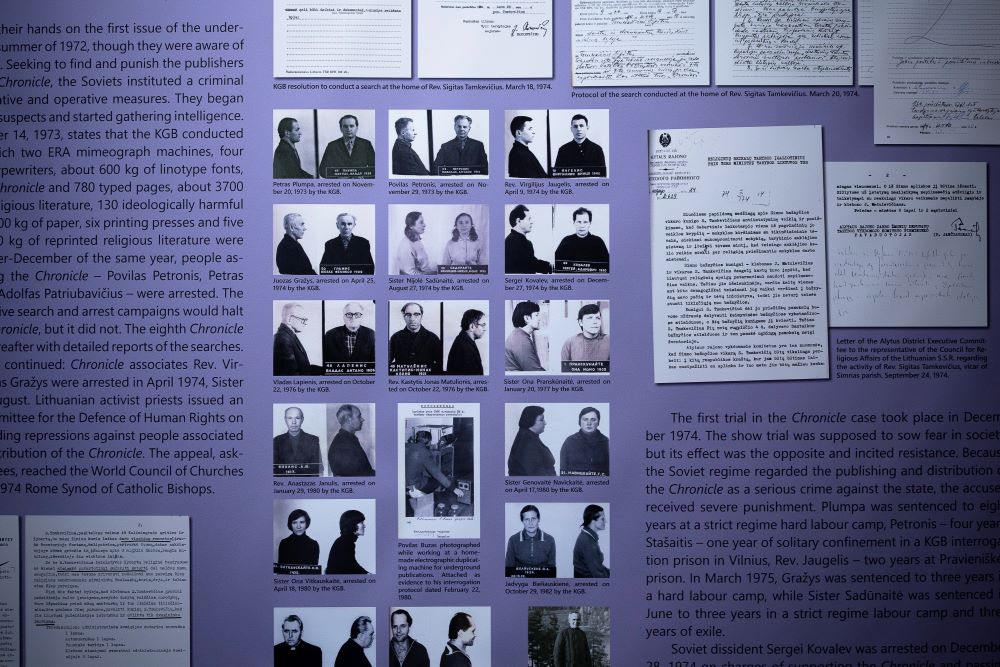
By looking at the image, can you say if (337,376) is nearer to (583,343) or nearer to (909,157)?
(583,343)

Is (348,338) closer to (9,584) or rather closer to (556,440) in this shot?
(556,440)

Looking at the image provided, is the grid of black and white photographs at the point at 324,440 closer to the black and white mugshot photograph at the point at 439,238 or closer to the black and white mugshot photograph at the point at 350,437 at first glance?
the black and white mugshot photograph at the point at 350,437

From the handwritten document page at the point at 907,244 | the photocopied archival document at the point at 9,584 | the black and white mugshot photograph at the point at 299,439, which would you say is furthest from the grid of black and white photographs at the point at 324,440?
the handwritten document page at the point at 907,244

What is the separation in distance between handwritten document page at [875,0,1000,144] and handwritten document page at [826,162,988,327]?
0.07m

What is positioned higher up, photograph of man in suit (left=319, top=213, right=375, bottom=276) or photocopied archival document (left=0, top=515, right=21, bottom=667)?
Result: photograph of man in suit (left=319, top=213, right=375, bottom=276)

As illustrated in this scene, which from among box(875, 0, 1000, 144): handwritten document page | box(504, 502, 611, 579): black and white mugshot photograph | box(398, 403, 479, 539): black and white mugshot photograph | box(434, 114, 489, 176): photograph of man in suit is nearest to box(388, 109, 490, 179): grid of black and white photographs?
box(434, 114, 489, 176): photograph of man in suit

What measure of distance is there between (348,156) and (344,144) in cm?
3

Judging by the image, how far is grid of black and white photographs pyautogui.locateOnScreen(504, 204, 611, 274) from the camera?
5.67 feet

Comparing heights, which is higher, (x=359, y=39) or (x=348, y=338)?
(x=359, y=39)

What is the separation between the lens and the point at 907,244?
174 centimetres

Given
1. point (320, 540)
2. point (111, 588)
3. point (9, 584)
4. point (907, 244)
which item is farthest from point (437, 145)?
point (9, 584)

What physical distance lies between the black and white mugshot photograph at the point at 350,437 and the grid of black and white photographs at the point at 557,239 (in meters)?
0.43

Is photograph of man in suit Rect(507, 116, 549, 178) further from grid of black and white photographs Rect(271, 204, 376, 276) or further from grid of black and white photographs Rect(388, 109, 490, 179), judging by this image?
grid of black and white photographs Rect(271, 204, 376, 276)

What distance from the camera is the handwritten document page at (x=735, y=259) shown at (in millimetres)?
1730
